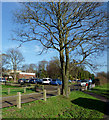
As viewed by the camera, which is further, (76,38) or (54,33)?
(54,33)

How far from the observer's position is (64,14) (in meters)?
12.3

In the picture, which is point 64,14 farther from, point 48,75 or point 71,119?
point 48,75

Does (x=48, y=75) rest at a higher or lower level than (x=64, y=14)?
lower

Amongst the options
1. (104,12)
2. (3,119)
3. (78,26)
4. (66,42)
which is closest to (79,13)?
(78,26)

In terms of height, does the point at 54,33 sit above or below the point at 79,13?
below

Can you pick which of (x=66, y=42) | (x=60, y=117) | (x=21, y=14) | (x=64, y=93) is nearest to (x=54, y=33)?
(x=66, y=42)

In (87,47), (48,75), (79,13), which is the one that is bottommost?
(48,75)

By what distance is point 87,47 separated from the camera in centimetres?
1338

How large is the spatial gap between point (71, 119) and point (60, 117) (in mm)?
675

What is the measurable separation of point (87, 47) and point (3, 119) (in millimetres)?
10173

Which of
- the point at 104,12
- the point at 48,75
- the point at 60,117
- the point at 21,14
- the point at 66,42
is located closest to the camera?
the point at 60,117

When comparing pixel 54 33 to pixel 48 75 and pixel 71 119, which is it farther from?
pixel 48 75

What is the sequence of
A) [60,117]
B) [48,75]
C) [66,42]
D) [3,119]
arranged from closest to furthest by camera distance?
[3,119] < [60,117] < [66,42] < [48,75]

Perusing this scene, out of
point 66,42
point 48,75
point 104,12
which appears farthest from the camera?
point 48,75
